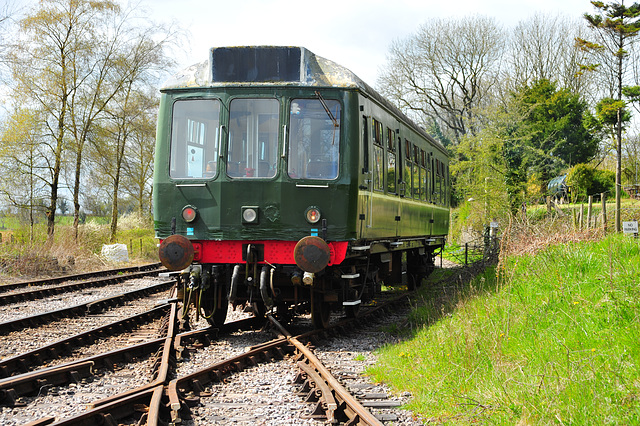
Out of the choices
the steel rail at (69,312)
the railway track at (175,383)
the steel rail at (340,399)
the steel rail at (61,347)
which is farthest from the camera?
the steel rail at (69,312)

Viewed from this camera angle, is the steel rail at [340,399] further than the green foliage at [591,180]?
No

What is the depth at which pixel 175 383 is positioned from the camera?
5.10 m

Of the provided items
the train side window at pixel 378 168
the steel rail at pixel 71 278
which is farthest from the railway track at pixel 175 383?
the steel rail at pixel 71 278

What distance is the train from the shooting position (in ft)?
25.5

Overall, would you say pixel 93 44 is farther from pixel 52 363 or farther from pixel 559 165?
pixel 559 165

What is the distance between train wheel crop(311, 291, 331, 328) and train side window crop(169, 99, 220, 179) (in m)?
2.08

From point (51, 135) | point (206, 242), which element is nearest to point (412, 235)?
point (206, 242)

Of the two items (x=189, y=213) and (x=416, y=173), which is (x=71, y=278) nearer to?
(x=416, y=173)

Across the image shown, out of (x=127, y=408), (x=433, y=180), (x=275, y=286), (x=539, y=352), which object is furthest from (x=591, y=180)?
(x=127, y=408)

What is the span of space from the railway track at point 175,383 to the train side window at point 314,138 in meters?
1.99

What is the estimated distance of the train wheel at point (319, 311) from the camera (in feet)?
27.0

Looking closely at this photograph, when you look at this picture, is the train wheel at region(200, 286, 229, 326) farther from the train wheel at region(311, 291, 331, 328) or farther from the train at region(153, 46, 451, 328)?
the train wheel at region(311, 291, 331, 328)

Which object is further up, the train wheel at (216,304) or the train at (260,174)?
the train at (260,174)

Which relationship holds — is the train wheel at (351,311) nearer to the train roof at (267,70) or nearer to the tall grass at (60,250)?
the train roof at (267,70)
